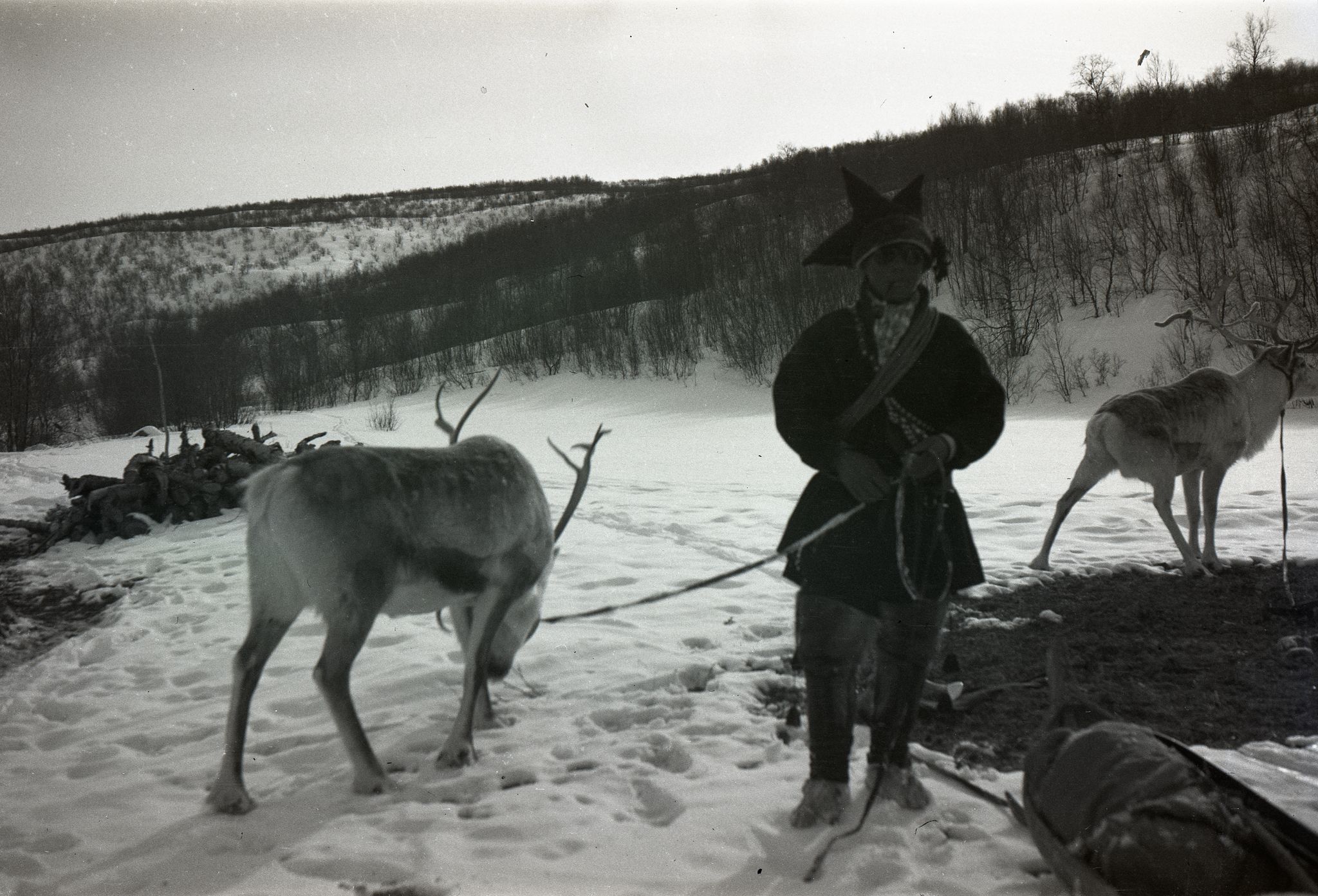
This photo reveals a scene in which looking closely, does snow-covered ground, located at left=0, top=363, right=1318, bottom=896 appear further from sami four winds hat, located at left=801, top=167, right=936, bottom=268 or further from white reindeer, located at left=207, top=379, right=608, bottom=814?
sami four winds hat, located at left=801, top=167, right=936, bottom=268

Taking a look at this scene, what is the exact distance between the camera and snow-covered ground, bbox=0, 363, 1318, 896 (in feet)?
7.88

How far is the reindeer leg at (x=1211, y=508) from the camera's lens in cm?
568

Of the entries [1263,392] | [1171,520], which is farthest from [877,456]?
[1263,392]

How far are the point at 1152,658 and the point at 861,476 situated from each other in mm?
2650

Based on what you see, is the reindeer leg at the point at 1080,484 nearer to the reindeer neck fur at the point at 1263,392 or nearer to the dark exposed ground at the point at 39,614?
the reindeer neck fur at the point at 1263,392

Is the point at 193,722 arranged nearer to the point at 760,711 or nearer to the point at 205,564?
the point at 760,711

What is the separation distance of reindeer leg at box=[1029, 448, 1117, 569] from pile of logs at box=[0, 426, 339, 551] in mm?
6803

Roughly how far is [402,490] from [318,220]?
3809 centimetres

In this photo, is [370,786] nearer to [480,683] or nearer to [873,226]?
[480,683]

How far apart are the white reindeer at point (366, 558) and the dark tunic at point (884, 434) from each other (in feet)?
4.59

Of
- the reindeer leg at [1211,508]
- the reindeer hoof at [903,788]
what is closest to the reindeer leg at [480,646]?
the reindeer hoof at [903,788]

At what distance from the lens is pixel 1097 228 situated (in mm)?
13320

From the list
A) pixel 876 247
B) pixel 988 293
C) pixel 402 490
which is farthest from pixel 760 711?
pixel 988 293

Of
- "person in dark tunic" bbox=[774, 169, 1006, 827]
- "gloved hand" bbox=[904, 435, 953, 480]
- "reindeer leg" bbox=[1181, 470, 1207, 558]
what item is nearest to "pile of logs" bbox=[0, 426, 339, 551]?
"person in dark tunic" bbox=[774, 169, 1006, 827]
